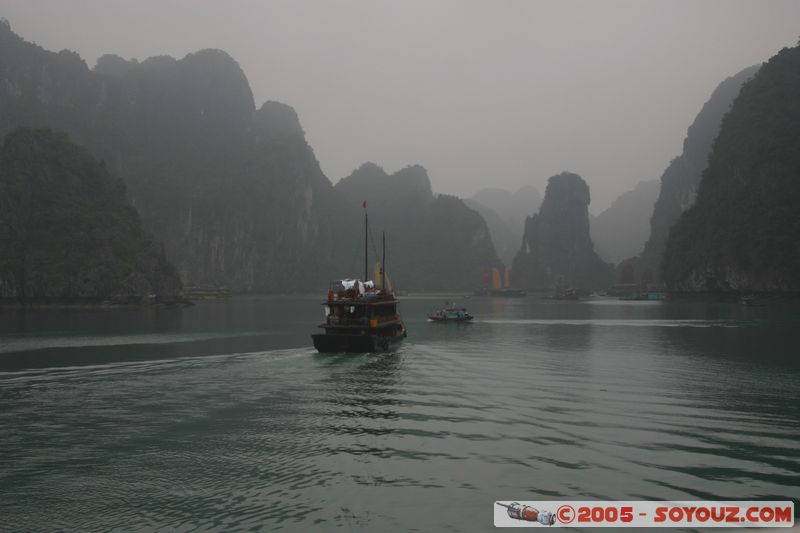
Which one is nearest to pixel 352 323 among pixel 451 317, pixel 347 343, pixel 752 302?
pixel 347 343

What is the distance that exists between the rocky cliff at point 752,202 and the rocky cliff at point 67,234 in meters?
148

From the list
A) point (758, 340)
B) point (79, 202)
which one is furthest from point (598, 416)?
point (79, 202)

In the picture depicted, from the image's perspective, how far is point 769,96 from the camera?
503ft

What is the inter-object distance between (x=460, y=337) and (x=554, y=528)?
149 feet

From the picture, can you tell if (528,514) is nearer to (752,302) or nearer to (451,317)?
(451,317)

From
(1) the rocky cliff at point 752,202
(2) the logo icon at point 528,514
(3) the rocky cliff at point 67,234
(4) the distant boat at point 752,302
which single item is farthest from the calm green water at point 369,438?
(1) the rocky cliff at point 752,202

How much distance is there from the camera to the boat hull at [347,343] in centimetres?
3972

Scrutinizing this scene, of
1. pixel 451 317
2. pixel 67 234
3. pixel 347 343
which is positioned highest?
pixel 67 234

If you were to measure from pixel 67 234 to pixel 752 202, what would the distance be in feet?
576

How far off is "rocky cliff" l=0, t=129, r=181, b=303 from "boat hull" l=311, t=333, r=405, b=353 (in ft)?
340

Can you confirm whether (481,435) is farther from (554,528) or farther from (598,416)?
(554,528)

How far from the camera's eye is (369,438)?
17828 millimetres

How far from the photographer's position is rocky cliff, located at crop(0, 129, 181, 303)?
412 ft

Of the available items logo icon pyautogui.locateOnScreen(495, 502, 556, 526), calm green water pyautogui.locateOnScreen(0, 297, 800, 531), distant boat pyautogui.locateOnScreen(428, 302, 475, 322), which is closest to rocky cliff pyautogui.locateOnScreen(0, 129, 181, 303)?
distant boat pyautogui.locateOnScreen(428, 302, 475, 322)
